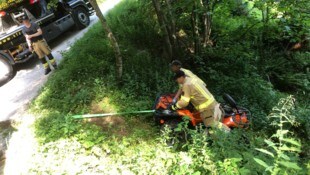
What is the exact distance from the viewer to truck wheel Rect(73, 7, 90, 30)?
1186cm

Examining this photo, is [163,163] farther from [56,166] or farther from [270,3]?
[270,3]

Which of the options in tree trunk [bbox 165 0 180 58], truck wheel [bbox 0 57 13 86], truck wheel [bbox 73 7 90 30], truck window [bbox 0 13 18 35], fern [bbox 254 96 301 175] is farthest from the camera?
truck wheel [bbox 73 7 90 30]

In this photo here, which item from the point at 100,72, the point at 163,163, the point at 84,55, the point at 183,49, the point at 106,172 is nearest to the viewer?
the point at 163,163

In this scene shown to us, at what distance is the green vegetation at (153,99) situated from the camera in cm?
453

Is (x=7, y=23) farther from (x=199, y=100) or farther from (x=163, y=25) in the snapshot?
(x=199, y=100)

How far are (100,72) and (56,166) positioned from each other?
10.9ft

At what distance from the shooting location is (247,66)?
31.0ft

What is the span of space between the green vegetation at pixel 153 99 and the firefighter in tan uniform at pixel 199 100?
0.52m

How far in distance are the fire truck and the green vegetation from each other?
140cm

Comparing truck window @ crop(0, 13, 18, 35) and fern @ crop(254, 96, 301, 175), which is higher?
truck window @ crop(0, 13, 18, 35)

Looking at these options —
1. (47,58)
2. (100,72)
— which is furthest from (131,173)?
(47,58)

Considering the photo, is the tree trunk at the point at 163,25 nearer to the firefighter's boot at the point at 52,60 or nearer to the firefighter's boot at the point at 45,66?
the firefighter's boot at the point at 52,60

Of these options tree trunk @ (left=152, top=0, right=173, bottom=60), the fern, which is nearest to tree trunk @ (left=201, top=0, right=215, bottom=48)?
tree trunk @ (left=152, top=0, right=173, bottom=60)

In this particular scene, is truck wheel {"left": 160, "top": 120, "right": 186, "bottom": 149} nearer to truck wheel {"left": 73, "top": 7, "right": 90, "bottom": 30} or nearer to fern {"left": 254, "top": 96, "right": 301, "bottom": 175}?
fern {"left": 254, "top": 96, "right": 301, "bottom": 175}
